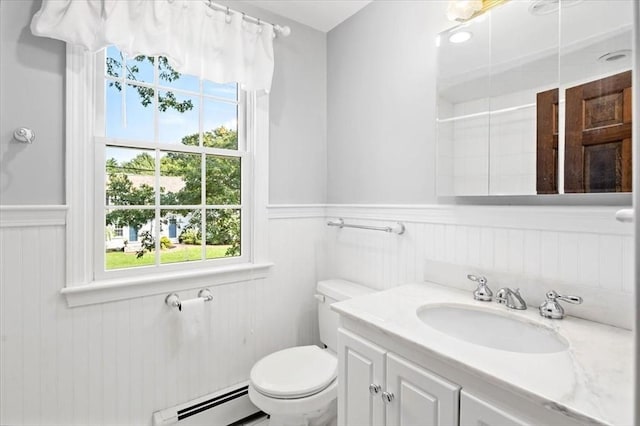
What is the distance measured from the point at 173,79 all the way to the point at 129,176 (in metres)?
0.58

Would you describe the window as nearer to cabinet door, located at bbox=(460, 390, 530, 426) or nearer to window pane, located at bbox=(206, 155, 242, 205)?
window pane, located at bbox=(206, 155, 242, 205)

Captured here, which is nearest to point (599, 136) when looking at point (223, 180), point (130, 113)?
point (223, 180)

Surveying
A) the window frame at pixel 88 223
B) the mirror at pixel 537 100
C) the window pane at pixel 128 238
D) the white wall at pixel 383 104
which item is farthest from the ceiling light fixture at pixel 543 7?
the window pane at pixel 128 238

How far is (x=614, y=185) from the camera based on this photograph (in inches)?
38.6

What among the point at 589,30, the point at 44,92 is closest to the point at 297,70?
the point at 44,92

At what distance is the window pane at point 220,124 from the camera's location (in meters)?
1.83

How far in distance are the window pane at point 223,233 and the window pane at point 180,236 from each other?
0.19 ft

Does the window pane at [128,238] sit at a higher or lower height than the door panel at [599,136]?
lower

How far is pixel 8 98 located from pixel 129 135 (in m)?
0.43

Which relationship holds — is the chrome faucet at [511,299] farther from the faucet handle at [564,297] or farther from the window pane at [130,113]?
the window pane at [130,113]

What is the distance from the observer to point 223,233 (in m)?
1.88

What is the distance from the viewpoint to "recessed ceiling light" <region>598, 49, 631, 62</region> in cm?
95

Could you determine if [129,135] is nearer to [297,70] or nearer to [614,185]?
[297,70]

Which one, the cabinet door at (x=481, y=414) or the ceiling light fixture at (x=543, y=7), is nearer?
the cabinet door at (x=481, y=414)
